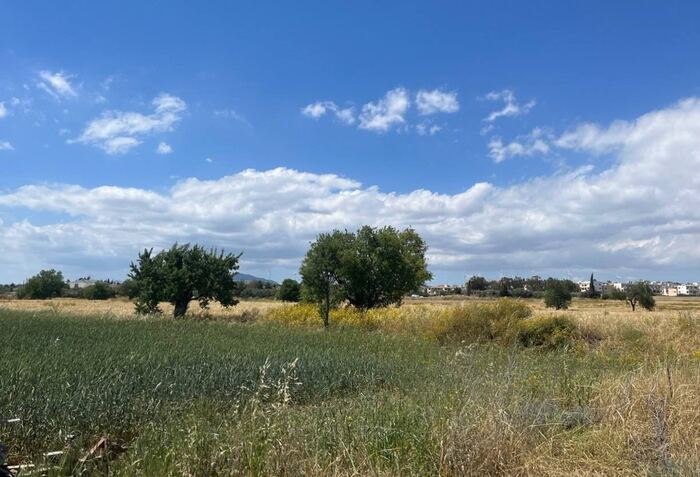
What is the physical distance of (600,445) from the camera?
560cm

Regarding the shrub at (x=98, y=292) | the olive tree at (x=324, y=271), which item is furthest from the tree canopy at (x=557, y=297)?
the shrub at (x=98, y=292)

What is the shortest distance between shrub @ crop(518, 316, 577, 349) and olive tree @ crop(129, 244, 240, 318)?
22.5 meters

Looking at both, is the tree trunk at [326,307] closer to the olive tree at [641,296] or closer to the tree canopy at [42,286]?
the olive tree at [641,296]

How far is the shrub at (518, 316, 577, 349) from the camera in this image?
21156mm

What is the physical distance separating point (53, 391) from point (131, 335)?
12.8 m

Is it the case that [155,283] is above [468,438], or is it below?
above

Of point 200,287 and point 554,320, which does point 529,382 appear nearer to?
point 554,320

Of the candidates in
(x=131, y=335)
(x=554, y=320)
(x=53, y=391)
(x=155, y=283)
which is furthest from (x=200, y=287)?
(x=53, y=391)

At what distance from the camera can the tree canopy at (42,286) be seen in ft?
300

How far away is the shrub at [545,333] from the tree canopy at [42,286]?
89.8m

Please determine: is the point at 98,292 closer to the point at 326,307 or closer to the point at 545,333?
the point at 326,307

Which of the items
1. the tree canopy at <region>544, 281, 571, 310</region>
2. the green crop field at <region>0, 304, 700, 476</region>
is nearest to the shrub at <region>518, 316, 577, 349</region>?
the green crop field at <region>0, 304, 700, 476</region>

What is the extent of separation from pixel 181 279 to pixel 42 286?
67.4 metres

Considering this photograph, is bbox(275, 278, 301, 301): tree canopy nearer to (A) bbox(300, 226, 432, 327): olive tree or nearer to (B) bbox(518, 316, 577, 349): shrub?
(A) bbox(300, 226, 432, 327): olive tree
